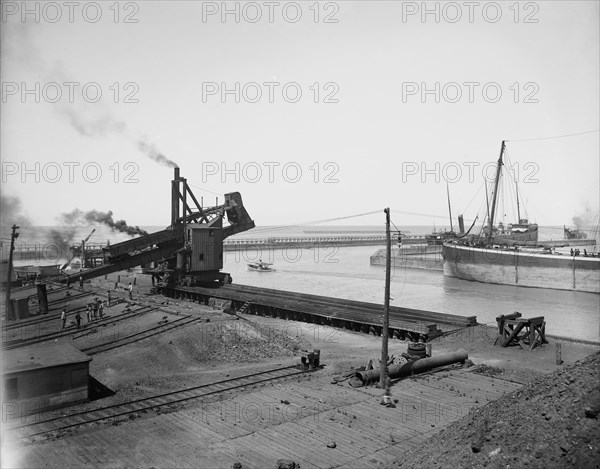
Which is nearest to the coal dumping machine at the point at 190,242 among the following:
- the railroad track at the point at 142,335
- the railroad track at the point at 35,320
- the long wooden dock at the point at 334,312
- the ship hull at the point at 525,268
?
the long wooden dock at the point at 334,312

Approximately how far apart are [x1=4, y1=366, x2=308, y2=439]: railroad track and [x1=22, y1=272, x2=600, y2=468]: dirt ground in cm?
114

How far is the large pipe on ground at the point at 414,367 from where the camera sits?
51.8 ft

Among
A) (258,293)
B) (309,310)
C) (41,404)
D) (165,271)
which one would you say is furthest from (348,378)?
(165,271)

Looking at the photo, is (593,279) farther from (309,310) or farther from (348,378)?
(348,378)

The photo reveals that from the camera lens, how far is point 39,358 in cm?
1421

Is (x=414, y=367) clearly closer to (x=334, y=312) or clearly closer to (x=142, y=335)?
(x=334, y=312)

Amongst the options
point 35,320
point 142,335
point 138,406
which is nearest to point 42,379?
point 138,406

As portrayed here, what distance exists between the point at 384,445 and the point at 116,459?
20.0 ft

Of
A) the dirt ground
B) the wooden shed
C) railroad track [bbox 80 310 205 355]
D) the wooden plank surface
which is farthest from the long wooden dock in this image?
the wooden shed

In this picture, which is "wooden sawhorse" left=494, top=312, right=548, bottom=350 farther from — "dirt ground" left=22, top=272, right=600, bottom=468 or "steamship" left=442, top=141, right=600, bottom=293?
"steamship" left=442, top=141, right=600, bottom=293

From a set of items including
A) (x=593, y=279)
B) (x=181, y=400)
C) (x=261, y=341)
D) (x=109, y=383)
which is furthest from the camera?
(x=593, y=279)

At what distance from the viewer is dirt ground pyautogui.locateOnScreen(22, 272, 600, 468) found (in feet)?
25.6

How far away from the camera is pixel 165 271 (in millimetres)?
38812

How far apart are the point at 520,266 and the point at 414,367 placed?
162ft
